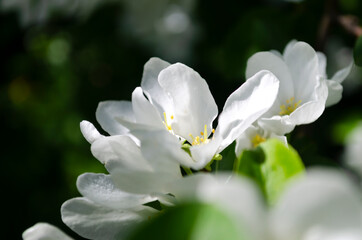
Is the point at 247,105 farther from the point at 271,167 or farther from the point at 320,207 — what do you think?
the point at 320,207

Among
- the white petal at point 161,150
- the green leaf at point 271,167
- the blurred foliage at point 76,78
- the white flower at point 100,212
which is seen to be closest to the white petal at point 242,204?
the green leaf at point 271,167

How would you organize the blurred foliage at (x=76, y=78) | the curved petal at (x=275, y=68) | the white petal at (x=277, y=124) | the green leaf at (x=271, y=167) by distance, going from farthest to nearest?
1. the blurred foliage at (x=76, y=78)
2. the curved petal at (x=275, y=68)
3. the white petal at (x=277, y=124)
4. the green leaf at (x=271, y=167)

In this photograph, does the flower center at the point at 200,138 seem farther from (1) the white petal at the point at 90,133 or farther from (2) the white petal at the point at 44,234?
(2) the white petal at the point at 44,234

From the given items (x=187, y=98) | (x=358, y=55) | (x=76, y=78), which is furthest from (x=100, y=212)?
(x=76, y=78)

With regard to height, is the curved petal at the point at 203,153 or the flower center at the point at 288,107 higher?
the curved petal at the point at 203,153

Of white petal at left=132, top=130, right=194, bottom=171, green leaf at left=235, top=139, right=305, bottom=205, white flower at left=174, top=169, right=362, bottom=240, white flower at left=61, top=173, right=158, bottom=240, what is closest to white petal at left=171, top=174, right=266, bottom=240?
white flower at left=174, top=169, right=362, bottom=240

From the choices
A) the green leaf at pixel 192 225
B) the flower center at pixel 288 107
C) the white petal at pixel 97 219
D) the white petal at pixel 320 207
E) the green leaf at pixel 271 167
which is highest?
the green leaf at pixel 192 225

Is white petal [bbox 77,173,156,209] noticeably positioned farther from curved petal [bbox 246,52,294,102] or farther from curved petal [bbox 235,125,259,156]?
curved petal [bbox 246,52,294,102]

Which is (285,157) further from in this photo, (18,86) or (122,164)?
(18,86)
